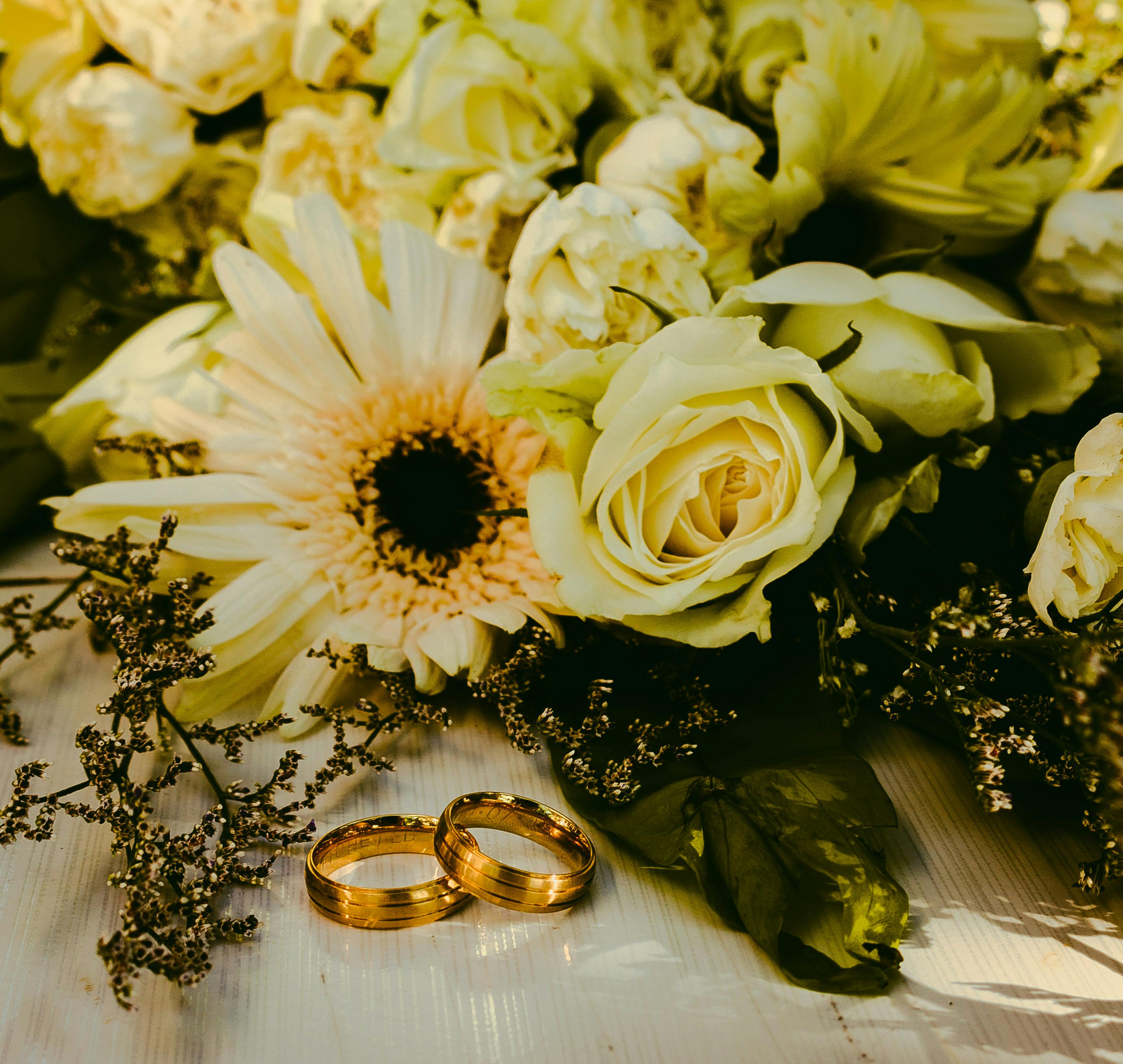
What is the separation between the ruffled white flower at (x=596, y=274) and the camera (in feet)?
1.48

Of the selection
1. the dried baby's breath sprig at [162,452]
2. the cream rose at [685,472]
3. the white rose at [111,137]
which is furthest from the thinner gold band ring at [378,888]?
the white rose at [111,137]

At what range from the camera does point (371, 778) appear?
0.46 m

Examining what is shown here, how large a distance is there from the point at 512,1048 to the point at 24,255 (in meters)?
0.65

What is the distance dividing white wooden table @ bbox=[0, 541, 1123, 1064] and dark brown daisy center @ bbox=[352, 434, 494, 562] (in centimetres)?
15

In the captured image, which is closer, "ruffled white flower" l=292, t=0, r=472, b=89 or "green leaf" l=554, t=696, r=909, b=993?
"green leaf" l=554, t=696, r=909, b=993

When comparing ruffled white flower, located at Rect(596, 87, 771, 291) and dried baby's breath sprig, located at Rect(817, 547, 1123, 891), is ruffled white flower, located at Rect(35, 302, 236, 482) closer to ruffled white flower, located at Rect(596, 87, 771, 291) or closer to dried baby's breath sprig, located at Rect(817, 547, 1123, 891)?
ruffled white flower, located at Rect(596, 87, 771, 291)

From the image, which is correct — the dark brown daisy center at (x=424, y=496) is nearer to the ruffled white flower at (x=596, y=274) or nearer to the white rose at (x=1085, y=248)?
the ruffled white flower at (x=596, y=274)

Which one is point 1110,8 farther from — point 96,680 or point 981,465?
point 96,680

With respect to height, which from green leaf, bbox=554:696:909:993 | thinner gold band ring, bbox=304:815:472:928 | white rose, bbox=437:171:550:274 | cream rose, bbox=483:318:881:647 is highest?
white rose, bbox=437:171:550:274

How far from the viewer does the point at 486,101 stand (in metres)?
0.53

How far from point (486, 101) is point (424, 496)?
0.75ft

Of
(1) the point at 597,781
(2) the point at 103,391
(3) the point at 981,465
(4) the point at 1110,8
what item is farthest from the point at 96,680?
(4) the point at 1110,8

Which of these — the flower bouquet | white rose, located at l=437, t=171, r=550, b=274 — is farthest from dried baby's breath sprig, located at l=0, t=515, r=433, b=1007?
white rose, located at l=437, t=171, r=550, b=274

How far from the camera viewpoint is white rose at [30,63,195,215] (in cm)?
60
